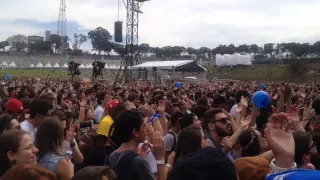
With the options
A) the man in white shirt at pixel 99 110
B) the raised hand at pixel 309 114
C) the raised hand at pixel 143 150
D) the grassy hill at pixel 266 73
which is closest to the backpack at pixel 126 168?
the raised hand at pixel 143 150

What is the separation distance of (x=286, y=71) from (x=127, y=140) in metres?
69.3

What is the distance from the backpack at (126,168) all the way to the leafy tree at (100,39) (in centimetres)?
12514

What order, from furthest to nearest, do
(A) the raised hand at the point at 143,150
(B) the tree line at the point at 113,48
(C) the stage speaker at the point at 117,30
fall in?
(B) the tree line at the point at 113,48 < (C) the stage speaker at the point at 117,30 < (A) the raised hand at the point at 143,150

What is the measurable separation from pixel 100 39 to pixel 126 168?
5229 inches

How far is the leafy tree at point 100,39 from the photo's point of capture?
130125mm

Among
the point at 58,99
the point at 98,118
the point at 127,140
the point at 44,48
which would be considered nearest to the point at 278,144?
the point at 127,140

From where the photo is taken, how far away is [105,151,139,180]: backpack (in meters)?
3.76

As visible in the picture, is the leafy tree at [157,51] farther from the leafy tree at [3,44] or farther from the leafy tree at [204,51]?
the leafy tree at [3,44]

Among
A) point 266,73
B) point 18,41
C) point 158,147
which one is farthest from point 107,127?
point 18,41

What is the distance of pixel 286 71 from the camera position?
70.1 meters

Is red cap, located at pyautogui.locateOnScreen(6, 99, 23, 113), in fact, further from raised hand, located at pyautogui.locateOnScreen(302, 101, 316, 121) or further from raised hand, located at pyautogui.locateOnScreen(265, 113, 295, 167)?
raised hand, located at pyautogui.locateOnScreen(265, 113, 295, 167)

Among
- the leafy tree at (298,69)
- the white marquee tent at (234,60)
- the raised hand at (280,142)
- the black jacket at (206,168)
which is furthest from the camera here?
the white marquee tent at (234,60)

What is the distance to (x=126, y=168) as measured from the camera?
380 centimetres

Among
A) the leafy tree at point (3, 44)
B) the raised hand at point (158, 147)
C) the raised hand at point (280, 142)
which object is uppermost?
the leafy tree at point (3, 44)
